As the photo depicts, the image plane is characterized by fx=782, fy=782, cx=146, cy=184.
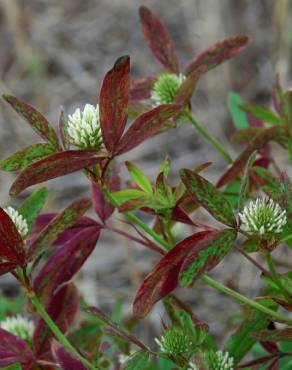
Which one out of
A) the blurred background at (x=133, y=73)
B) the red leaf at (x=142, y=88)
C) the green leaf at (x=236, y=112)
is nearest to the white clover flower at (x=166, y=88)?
the red leaf at (x=142, y=88)

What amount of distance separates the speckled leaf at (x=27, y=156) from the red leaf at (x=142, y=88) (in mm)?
300

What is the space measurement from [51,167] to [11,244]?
0.31 ft

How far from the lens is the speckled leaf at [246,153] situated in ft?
3.00

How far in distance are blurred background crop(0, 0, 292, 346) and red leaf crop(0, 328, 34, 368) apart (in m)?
0.70

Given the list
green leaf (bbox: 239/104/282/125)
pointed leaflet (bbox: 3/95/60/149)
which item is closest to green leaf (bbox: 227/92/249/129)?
green leaf (bbox: 239/104/282/125)

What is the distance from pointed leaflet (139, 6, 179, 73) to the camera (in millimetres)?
1033

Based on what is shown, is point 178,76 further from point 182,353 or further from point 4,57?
point 4,57

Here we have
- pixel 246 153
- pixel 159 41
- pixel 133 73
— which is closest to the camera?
pixel 246 153

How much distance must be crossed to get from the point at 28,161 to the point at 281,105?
1.28 ft

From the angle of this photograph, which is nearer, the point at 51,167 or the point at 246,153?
the point at 51,167

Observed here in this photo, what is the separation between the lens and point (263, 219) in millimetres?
724

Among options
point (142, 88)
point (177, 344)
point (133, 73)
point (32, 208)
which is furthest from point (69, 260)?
point (133, 73)

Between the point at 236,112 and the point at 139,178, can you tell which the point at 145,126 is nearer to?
the point at 139,178

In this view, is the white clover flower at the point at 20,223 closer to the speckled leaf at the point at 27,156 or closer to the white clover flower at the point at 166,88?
the speckled leaf at the point at 27,156
